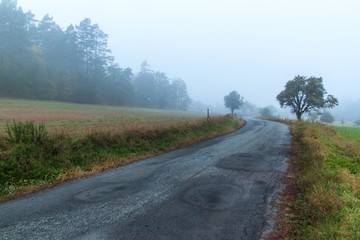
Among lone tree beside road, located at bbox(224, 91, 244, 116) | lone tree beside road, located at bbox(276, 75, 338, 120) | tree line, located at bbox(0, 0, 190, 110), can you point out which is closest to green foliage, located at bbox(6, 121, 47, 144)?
tree line, located at bbox(0, 0, 190, 110)

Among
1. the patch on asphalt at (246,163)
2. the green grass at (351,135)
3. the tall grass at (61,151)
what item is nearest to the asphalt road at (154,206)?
the patch on asphalt at (246,163)

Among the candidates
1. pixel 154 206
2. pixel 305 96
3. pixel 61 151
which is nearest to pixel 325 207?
pixel 154 206

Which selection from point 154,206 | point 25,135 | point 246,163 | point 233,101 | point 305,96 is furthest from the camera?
point 233,101

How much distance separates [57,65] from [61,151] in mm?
69853

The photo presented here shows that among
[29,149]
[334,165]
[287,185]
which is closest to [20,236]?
[29,149]

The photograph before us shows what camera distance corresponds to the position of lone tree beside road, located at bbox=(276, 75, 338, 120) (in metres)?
59.9

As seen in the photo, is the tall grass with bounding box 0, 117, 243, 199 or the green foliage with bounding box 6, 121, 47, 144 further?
the green foliage with bounding box 6, 121, 47, 144

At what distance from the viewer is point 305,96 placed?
6225 centimetres

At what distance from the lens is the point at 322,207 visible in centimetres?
675

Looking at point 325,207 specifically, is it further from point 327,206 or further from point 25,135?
point 25,135

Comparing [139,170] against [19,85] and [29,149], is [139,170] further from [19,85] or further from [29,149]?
[19,85]

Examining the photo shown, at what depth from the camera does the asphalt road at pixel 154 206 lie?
595cm

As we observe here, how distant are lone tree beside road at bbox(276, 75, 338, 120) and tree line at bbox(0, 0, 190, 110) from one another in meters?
47.9

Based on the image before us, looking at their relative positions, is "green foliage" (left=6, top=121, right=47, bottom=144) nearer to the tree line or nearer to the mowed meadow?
the mowed meadow
